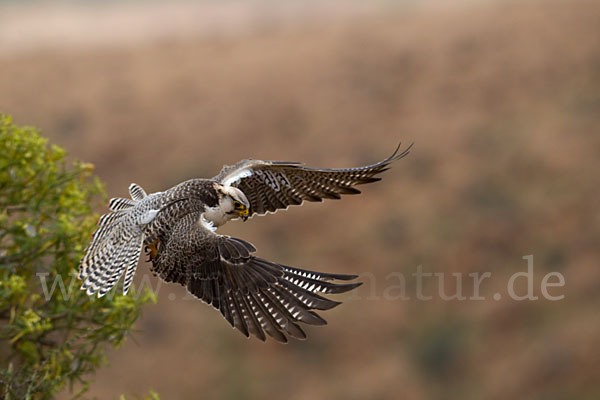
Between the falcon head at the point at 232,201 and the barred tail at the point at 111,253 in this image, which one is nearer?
the barred tail at the point at 111,253

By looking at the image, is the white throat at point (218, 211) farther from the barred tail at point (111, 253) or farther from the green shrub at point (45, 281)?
the green shrub at point (45, 281)

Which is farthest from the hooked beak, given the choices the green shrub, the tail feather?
the tail feather

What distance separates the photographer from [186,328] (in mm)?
22438

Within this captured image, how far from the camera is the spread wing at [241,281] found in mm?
4781

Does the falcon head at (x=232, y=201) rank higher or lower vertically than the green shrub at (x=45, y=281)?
higher

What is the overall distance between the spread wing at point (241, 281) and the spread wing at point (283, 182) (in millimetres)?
645

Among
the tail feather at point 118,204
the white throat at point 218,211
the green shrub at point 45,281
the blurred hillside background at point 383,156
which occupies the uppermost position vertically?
the blurred hillside background at point 383,156

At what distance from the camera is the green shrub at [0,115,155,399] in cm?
505

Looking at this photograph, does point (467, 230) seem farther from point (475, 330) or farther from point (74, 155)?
point (74, 155)

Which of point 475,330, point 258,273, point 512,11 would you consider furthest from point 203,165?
point 258,273

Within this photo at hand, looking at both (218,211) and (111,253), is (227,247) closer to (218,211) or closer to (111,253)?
(218,211)

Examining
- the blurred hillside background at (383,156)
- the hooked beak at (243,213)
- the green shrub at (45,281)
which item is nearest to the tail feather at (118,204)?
the green shrub at (45,281)

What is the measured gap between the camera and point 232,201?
5.50 meters

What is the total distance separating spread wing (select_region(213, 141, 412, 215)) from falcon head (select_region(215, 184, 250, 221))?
0.27m
